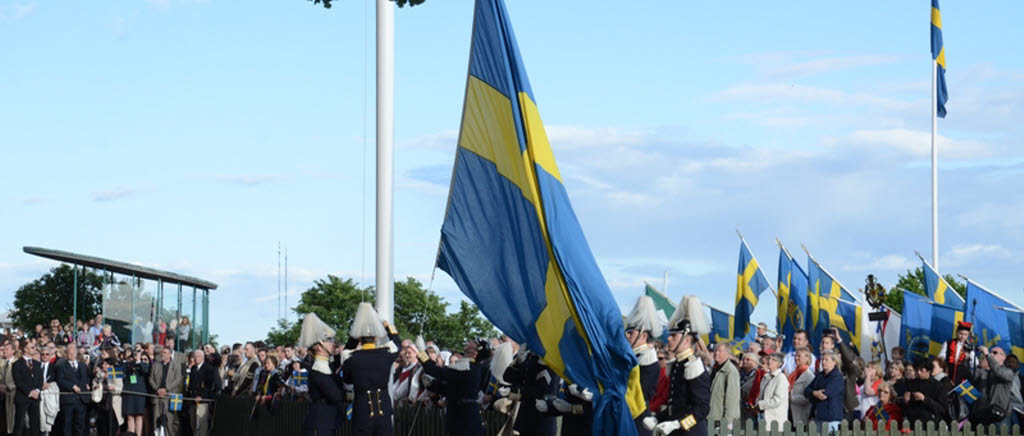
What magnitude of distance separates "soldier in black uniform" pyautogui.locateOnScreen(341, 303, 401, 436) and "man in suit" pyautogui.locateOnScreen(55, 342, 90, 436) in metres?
10.7

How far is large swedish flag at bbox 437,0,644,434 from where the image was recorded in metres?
10.1

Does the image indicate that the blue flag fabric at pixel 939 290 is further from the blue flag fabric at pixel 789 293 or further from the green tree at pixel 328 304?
the green tree at pixel 328 304

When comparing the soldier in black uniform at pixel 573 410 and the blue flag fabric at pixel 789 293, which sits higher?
the blue flag fabric at pixel 789 293

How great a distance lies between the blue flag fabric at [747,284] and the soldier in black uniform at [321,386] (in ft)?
44.7

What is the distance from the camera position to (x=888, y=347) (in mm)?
24234

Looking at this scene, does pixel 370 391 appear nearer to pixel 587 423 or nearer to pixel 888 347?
pixel 587 423

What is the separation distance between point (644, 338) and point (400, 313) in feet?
203

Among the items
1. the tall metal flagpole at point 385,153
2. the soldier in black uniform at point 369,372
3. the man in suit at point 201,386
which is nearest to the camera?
the soldier in black uniform at point 369,372

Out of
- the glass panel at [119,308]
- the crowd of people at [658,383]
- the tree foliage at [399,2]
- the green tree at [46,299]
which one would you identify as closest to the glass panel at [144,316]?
the glass panel at [119,308]

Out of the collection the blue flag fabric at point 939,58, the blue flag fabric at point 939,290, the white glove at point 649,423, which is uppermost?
the blue flag fabric at point 939,58

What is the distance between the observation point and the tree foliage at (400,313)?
229 feet

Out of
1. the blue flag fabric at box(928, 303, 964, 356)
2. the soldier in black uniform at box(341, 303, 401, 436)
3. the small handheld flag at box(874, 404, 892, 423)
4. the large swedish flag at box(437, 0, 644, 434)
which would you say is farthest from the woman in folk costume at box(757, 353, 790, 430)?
the blue flag fabric at box(928, 303, 964, 356)

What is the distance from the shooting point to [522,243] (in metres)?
10.9

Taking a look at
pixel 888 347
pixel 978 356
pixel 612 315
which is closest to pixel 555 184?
pixel 612 315
